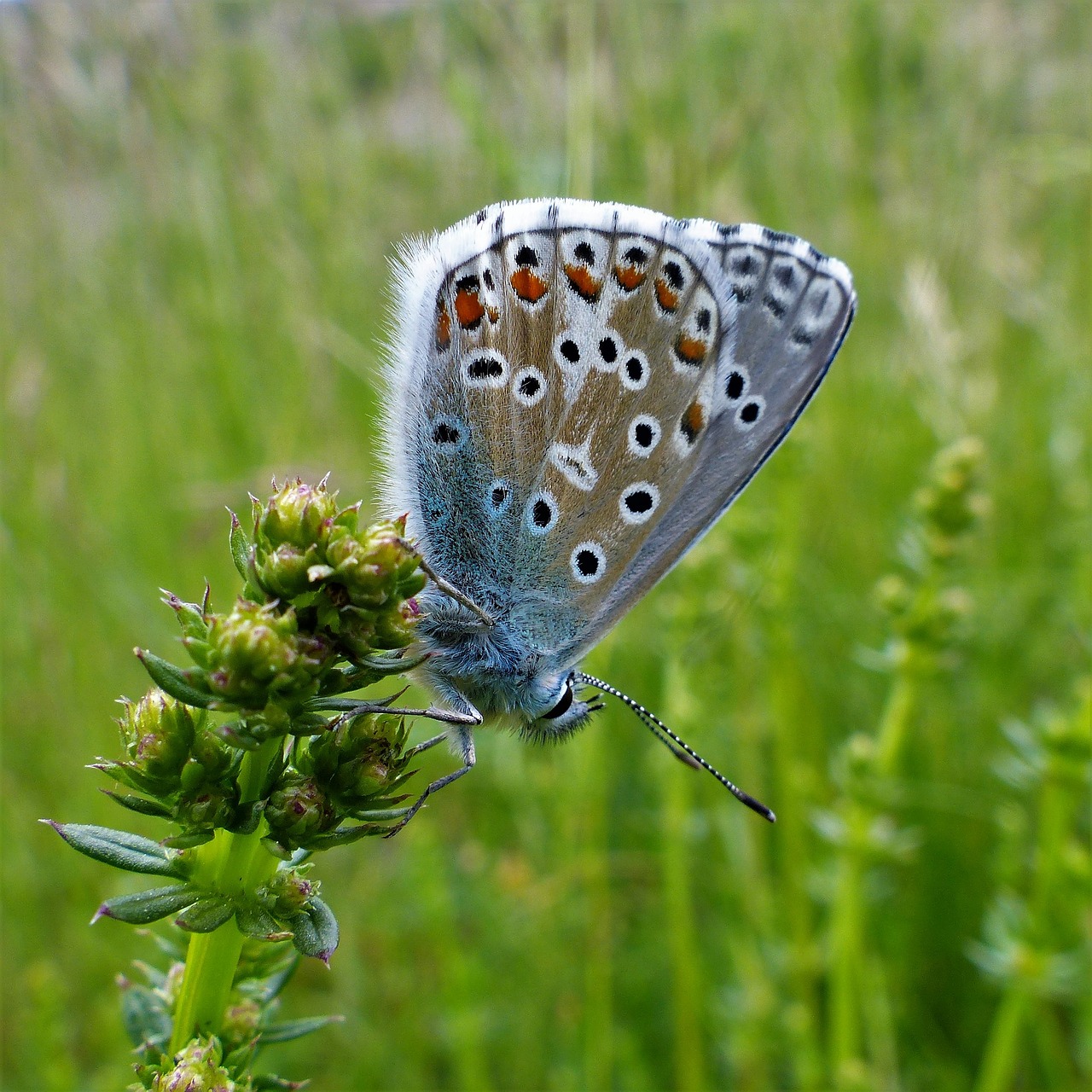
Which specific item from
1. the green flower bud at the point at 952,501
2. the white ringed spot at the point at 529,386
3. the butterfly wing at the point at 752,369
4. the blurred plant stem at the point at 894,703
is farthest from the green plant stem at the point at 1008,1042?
the white ringed spot at the point at 529,386

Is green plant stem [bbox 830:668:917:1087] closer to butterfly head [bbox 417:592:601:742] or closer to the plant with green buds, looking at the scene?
butterfly head [bbox 417:592:601:742]

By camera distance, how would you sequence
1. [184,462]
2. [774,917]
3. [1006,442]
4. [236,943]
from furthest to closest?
1. [1006,442]
2. [184,462]
3. [774,917]
4. [236,943]

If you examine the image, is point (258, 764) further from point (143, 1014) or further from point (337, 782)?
point (143, 1014)

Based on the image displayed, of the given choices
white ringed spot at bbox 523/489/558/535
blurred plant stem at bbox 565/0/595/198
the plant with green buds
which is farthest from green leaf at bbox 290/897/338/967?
blurred plant stem at bbox 565/0/595/198

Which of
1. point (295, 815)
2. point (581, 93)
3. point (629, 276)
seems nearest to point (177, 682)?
point (295, 815)

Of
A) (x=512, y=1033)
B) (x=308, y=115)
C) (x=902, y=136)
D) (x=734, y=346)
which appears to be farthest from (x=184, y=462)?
(x=902, y=136)

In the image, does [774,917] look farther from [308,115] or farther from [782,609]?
[308,115]
